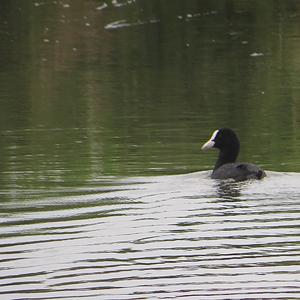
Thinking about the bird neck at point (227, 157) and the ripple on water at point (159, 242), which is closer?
the ripple on water at point (159, 242)

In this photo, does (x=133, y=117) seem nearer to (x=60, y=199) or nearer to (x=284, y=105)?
(x=284, y=105)

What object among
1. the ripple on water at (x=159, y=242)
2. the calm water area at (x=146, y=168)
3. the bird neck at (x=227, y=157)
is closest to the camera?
the ripple on water at (x=159, y=242)

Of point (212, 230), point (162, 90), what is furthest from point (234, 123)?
point (212, 230)

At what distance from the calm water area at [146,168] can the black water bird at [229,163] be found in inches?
6.7

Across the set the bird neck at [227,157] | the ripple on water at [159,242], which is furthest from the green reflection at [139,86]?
the ripple on water at [159,242]

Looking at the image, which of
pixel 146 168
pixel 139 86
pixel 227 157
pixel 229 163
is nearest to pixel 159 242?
pixel 229 163

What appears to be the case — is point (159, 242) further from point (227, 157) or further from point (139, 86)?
point (139, 86)

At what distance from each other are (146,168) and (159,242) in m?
5.39

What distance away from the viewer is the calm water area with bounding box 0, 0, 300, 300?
11.3m

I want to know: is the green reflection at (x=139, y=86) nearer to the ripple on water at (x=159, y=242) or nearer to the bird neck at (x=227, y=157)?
the bird neck at (x=227, y=157)

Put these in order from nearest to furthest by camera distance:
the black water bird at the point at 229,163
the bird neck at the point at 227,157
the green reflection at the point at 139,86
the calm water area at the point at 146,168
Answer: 1. the calm water area at the point at 146,168
2. the black water bird at the point at 229,163
3. the bird neck at the point at 227,157
4. the green reflection at the point at 139,86

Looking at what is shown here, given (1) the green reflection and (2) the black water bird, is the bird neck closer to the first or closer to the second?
(2) the black water bird

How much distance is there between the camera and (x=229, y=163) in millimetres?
17688

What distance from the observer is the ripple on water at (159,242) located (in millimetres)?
10719
